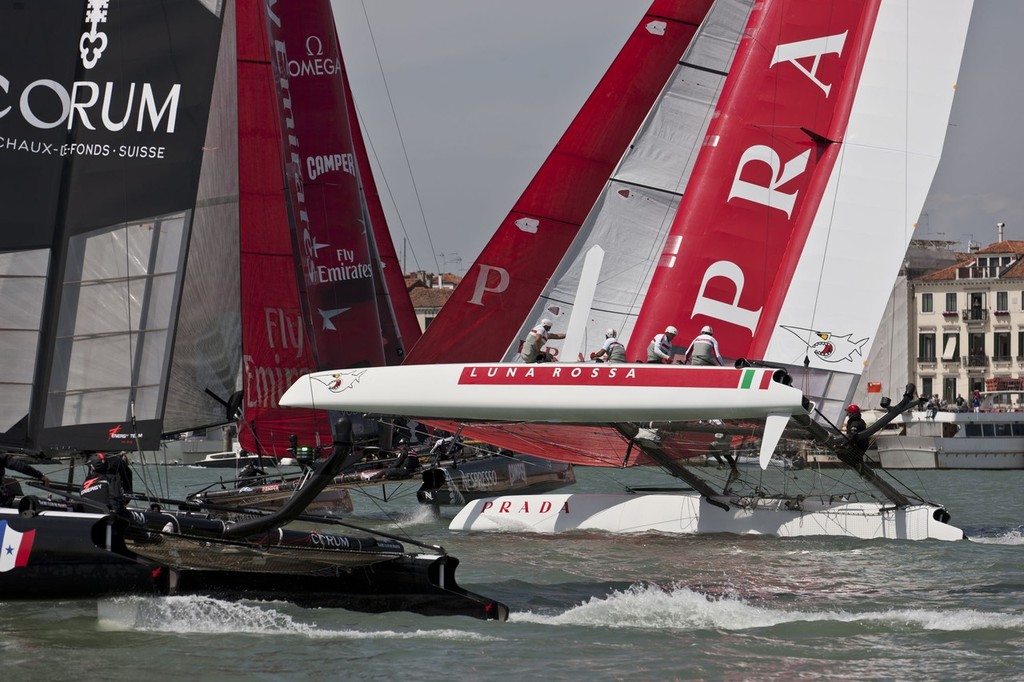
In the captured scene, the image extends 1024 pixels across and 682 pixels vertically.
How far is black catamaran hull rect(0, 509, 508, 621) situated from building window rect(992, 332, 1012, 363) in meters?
57.6

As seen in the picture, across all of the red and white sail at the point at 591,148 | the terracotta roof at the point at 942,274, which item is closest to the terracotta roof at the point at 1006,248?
the terracotta roof at the point at 942,274

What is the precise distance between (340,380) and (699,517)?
6.30 m

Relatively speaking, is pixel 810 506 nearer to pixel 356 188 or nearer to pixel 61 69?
pixel 356 188

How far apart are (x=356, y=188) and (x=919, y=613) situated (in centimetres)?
1168

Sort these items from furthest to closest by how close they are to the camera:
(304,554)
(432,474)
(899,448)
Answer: (899,448)
(432,474)
(304,554)

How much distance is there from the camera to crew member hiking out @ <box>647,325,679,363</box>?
14.0 metres

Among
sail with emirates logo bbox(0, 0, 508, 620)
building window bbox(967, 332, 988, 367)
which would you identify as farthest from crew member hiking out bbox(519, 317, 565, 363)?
building window bbox(967, 332, 988, 367)

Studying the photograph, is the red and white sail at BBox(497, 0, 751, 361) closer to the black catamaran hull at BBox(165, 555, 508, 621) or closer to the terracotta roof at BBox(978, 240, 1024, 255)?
the black catamaran hull at BBox(165, 555, 508, 621)

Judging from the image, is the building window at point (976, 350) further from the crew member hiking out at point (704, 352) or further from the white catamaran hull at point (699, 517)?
the crew member hiking out at point (704, 352)

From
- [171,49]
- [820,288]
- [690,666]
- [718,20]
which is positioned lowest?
[690,666]

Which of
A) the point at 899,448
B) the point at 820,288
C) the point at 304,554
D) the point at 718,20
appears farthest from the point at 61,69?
the point at 899,448

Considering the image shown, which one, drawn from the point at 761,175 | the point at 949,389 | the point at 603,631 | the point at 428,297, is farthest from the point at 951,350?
the point at 603,631

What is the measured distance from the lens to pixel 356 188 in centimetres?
2091

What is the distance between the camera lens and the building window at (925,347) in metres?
66.1
